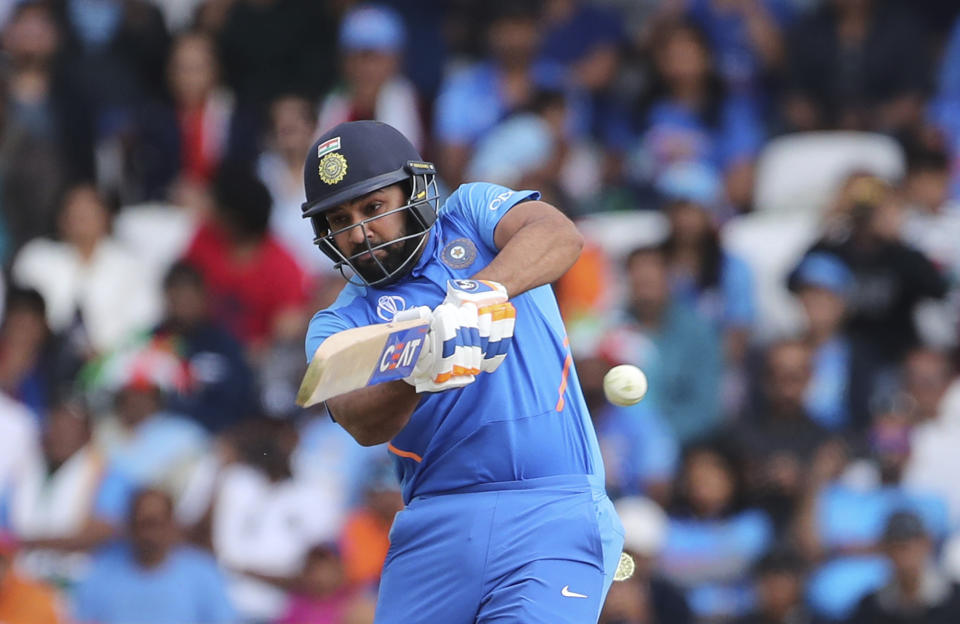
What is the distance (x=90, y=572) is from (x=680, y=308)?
4.02 metres

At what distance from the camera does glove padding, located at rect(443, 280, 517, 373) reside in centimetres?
449

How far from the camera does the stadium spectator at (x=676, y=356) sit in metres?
9.92

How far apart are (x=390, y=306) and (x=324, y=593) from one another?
4.04 m

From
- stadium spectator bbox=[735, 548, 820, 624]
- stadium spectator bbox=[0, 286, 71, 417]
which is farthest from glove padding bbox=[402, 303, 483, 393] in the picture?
stadium spectator bbox=[0, 286, 71, 417]

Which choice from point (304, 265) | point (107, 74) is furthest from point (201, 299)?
point (107, 74)

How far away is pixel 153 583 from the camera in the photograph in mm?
8805

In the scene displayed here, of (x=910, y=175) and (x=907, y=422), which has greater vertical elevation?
(x=910, y=175)

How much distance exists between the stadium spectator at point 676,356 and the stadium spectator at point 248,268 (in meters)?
2.27

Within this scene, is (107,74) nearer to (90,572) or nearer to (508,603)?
(90,572)

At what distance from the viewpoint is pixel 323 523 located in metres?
9.23

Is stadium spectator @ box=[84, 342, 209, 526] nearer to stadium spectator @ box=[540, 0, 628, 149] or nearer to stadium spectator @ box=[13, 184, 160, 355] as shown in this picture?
stadium spectator @ box=[13, 184, 160, 355]

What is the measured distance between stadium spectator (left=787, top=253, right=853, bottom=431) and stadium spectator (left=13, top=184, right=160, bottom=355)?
4.39 metres

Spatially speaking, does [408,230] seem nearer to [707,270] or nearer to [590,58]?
[707,270]

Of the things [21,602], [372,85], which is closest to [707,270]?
[372,85]
